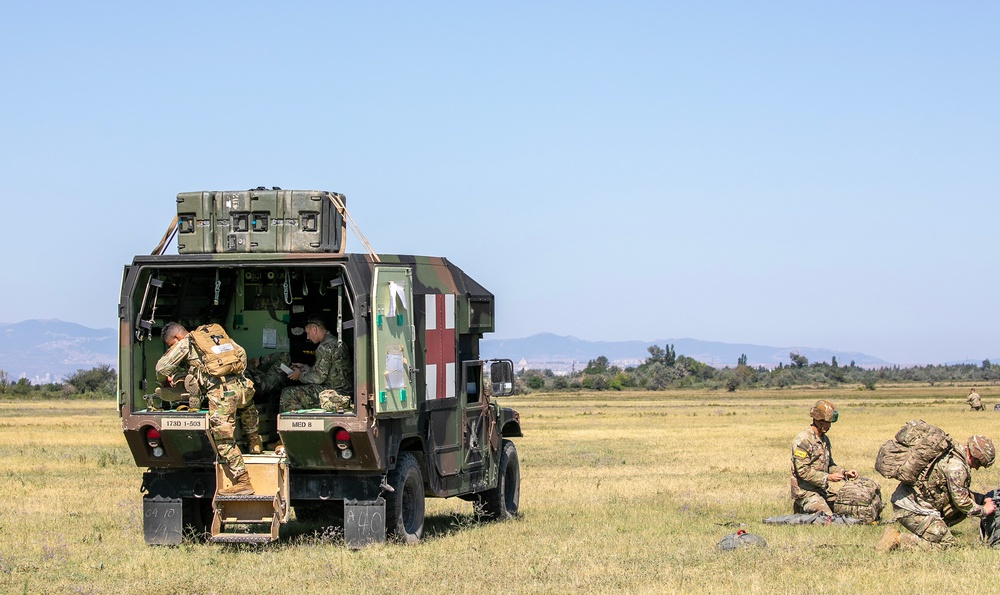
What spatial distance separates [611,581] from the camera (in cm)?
1100

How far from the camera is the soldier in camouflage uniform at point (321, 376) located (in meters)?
13.6

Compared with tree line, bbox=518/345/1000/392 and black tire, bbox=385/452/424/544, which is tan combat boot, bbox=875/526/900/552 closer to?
black tire, bbox=385/452/424/544

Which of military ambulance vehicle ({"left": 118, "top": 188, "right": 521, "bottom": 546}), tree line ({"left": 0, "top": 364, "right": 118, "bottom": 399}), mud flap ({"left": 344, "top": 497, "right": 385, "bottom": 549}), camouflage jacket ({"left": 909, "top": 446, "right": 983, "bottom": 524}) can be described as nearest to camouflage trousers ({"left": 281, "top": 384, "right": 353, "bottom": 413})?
military ambulance vehicle ({"left": 118, "top": 188, "right": 521, "bottom": 546})

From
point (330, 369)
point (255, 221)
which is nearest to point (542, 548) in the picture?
point (330, 369)

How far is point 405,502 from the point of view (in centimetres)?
1387

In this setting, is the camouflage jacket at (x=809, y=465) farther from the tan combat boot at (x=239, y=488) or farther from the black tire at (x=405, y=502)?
the tan combat boot at (x=239, y=488)

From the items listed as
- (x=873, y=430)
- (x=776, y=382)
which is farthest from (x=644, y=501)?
(x=776, y=382)

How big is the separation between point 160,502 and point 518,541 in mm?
3707

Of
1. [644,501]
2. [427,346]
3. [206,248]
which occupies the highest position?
[206,248]

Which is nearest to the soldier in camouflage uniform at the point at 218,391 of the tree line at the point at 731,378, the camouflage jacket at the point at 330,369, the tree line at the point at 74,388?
the camouflage jacket at the point at 330,369

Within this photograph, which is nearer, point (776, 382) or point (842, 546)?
point (842, 546)

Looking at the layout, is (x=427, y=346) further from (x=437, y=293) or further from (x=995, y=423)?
(x=995, y=423)

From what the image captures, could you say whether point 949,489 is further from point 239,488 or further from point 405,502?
point 239,488

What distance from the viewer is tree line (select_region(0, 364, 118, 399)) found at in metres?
80.5
